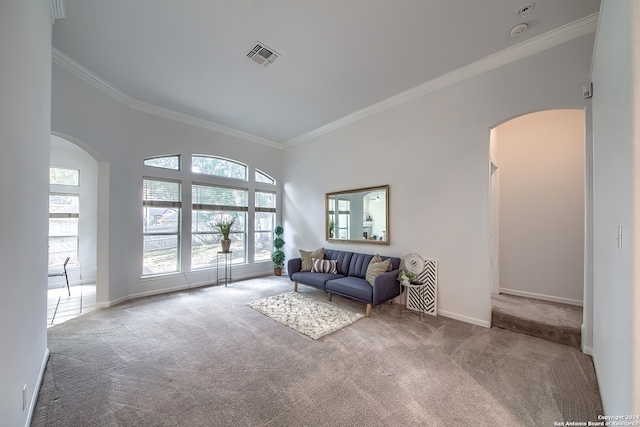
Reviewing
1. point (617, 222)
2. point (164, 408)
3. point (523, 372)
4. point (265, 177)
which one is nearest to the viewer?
point (617, 222)

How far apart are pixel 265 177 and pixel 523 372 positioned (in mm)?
5678

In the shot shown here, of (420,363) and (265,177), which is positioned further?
(265,177)

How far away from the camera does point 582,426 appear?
63.7 inches

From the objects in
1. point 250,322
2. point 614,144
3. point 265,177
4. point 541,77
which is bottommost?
point 250,322

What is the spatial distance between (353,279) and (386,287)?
0.63 m

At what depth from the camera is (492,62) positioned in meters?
3.04

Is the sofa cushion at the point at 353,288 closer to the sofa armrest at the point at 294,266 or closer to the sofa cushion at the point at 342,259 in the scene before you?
the sofa cushion at the point at 342,259

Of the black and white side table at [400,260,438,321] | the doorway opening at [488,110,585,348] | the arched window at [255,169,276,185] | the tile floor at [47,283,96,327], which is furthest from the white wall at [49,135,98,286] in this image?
the doorway opening at [488,110,585,348]

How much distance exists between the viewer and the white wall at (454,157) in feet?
9.00

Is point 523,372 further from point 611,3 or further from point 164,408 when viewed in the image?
point 164,408

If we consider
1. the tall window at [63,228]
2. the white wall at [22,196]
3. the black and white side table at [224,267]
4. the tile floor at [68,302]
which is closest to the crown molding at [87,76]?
the white wall at [22,196]

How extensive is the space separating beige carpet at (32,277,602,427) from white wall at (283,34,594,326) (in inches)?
32.4

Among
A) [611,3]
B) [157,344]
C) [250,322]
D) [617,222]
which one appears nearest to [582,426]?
[617,222]

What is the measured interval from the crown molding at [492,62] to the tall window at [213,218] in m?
3.12
